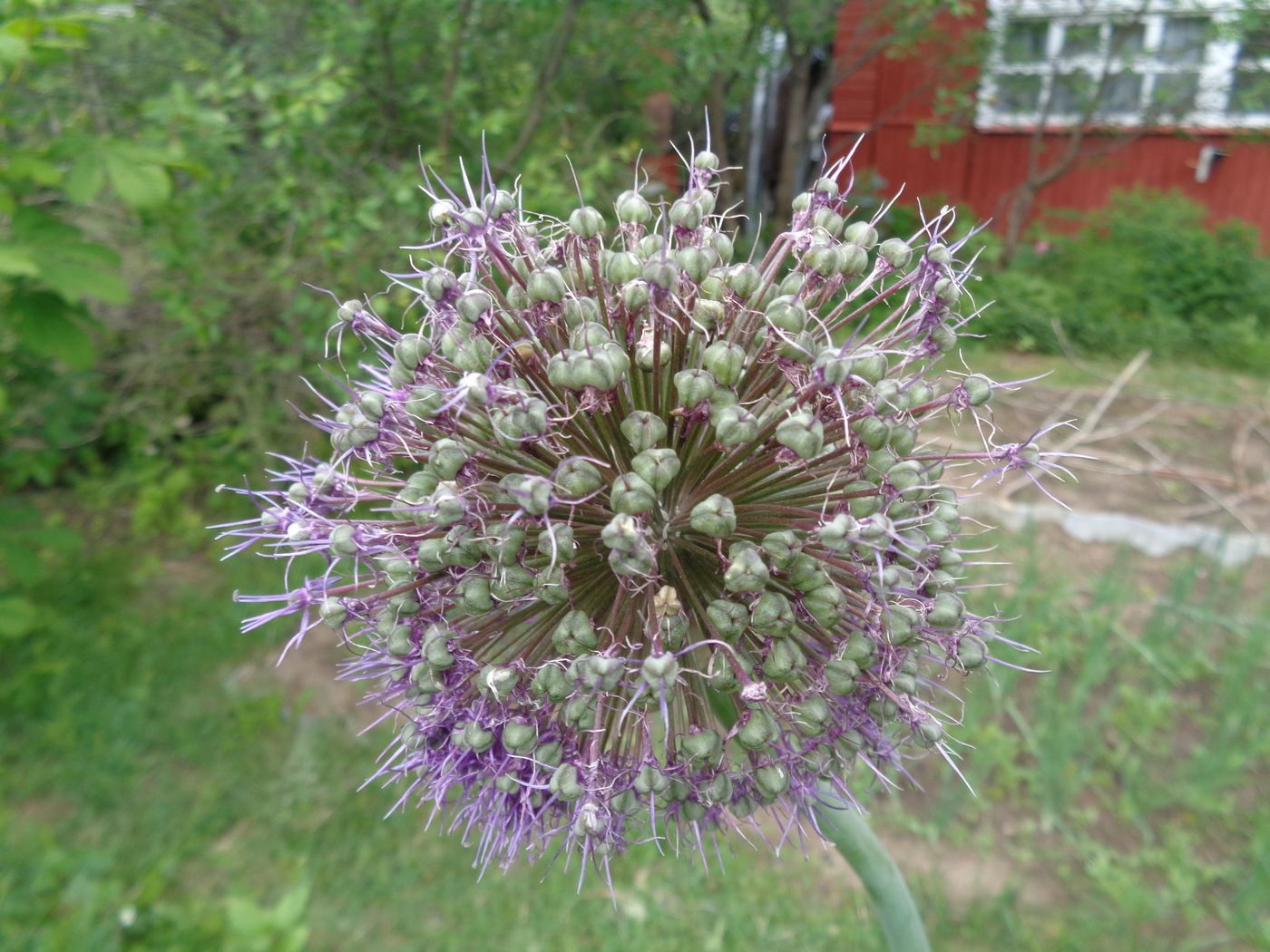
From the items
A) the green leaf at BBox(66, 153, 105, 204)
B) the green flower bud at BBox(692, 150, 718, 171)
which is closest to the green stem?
the green flower bud at BBox(692, 150, 718, 171)

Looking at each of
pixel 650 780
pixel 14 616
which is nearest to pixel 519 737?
pixel 650 780

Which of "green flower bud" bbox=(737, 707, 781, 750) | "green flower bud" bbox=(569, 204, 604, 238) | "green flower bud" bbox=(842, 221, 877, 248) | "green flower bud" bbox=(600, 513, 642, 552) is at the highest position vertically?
"green flower bud" bbox=(569, 204, 604, 238)

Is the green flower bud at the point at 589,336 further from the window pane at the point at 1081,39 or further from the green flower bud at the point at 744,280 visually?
the window pane at the point at 1081,39

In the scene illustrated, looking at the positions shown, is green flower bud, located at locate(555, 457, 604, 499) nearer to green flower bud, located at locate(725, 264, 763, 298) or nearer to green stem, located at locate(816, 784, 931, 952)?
green flower bud, located at locate(725, 264, 763, 298)

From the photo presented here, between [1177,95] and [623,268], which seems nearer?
[623,268]

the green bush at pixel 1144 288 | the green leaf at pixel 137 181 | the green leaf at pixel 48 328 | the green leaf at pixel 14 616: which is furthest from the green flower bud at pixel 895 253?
the green bush at pixel 1144 288

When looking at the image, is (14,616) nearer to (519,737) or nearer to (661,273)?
(519,737)
